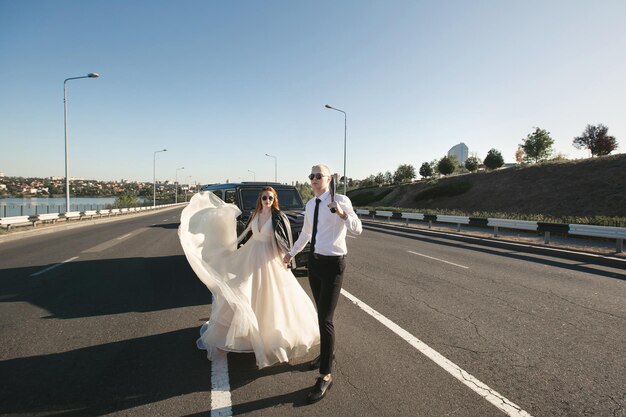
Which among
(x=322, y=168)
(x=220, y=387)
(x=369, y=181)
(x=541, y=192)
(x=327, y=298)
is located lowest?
(x=220, y=387)

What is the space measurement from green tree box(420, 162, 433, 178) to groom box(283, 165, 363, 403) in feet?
197

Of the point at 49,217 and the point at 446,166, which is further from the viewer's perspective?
the point at 446,166

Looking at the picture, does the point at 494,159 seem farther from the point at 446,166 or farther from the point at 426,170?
the point at 426,170

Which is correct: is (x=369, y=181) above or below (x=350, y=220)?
above

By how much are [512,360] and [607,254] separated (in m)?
9.75

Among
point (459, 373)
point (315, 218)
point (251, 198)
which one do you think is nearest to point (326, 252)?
point (315, 218)

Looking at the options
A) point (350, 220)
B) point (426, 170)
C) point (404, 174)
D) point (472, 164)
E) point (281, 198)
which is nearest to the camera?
point (350, 220)

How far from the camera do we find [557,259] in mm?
10773

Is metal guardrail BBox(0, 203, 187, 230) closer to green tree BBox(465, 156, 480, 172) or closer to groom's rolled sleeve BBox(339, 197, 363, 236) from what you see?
groom's rolled sleeve BBox(339, 197, 363, 236)

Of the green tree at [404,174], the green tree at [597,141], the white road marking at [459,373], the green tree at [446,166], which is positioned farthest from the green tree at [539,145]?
the white road marking at [459,373]

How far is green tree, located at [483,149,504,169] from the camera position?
1770 inches

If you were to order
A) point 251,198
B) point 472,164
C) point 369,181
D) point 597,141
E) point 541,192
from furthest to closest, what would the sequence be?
point 369,181
point 472,164
point 597,141
point 541,192
point 251,198

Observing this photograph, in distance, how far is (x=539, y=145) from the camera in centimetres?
4375

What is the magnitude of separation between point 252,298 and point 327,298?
3.43 feet
